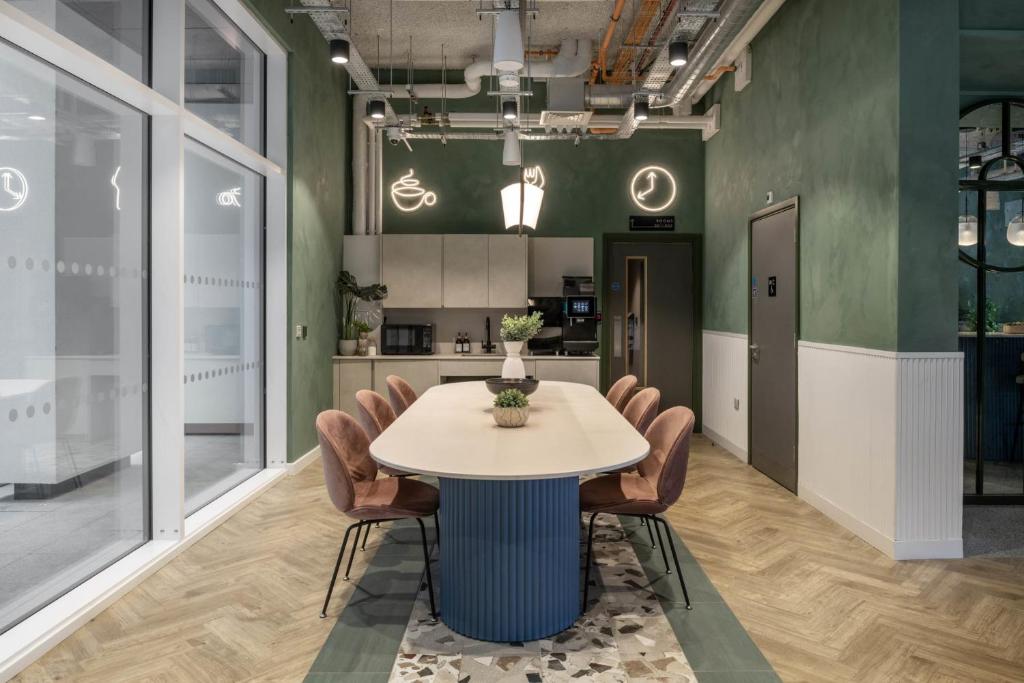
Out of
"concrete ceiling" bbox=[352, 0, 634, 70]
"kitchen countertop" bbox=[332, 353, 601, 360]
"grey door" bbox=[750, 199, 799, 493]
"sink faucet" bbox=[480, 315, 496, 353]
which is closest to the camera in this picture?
"grey door" bbox=[750, 199, 799, 493]

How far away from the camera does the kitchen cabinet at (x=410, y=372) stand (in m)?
7.03

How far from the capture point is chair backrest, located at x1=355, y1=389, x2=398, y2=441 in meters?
3.86

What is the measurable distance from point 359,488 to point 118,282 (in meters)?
1.74

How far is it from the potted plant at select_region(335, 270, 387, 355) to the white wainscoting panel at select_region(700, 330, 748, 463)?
12.4ft

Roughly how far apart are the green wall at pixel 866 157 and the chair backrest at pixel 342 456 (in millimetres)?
3141

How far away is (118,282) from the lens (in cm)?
354

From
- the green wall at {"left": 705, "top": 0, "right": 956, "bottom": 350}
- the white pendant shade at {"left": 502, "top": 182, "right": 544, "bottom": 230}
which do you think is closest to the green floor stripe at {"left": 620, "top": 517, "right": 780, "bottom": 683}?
the green wall at {"left": 705, "top": 0, "right": 956, "bottom": 350}

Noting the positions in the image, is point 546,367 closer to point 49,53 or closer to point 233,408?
point 233,408

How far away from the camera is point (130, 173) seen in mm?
3645

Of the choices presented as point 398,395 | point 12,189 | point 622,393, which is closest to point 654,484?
point 622,393

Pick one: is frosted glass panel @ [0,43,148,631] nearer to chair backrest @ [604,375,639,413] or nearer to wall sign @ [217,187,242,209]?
wall sign @ [217,187,242,209]

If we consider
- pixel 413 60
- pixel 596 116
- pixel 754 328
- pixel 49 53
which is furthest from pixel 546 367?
pixel 49 53

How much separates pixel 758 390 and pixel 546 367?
223 centimetres

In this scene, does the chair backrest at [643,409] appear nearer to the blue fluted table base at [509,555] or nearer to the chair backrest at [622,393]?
the chair backrest at [622,393]
